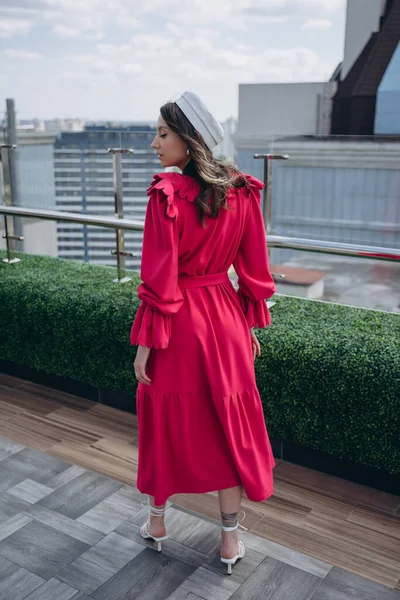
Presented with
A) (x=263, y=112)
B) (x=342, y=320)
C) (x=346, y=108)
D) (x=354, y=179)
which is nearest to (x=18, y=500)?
(x=342, y=320)

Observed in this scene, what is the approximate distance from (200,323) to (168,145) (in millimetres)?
516

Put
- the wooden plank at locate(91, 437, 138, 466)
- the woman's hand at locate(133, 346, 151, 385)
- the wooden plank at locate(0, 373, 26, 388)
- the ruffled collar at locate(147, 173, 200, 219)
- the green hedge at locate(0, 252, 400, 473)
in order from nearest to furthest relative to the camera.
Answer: the ruffled collar at locate(147, 173, 200, 219) → the woman's hand at locate(133, 346, 151, 385) → the green hedge at locate(0, 252, 400, 473) → the wooden plank at locate(91, 437, 138, 466) → the wooden plank at locate(0, 373, 26, 388)

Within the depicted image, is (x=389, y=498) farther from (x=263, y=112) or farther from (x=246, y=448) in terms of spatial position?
(x=263, y=112)

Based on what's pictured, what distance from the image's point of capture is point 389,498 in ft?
7.95

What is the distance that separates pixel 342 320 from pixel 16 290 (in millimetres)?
1766

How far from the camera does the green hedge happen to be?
2336 millimetres

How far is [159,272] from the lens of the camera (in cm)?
170

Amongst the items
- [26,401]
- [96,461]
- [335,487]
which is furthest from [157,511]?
[26,401]

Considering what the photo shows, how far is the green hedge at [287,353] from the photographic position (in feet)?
7.66

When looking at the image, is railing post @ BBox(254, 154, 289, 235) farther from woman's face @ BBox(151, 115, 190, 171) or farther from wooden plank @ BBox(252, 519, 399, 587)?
wooden plank @ BBox(252, 519, 399, 587)

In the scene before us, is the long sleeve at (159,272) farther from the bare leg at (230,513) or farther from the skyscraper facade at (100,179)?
the skyscraper facade at (100,179)

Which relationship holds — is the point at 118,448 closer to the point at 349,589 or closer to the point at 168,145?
the point at 349,589

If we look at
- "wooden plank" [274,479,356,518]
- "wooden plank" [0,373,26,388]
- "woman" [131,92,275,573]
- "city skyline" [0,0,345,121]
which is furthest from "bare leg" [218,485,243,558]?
"wooden plank" [0,373,26,388]

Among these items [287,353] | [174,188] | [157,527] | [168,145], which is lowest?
[157,527]
